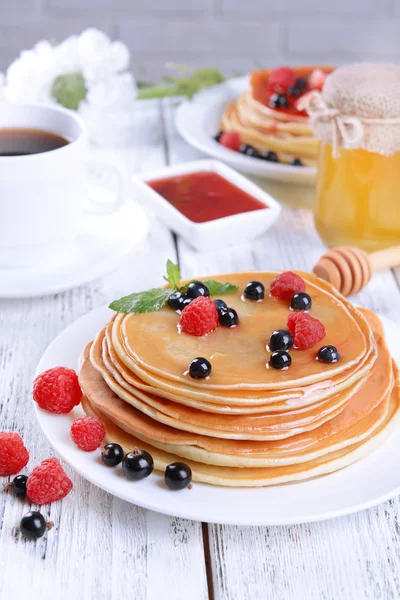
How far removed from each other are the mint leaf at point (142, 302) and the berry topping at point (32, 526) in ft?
1.52

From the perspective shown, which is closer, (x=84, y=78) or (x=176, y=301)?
(x=176, y=301)

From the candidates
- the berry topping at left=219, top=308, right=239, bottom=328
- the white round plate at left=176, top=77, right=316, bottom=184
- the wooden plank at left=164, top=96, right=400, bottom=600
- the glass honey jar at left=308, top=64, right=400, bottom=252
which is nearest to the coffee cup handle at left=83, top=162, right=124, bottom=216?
the white round plate at left=176, top=77, right=316, bottom=184

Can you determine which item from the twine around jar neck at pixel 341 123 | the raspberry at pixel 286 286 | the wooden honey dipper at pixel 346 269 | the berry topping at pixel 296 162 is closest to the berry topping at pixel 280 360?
the raspberry at pixel 286 286

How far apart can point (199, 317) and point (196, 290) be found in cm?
14

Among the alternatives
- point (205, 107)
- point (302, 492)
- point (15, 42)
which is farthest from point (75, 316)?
point (15, 42)

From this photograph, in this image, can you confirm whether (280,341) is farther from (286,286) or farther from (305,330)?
(286,286)

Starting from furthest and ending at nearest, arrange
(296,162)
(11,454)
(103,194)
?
1. (296,162)
2. (103,194)
3. (11,454)

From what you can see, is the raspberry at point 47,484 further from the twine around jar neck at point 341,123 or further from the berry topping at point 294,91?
the berry topping at point 294,91

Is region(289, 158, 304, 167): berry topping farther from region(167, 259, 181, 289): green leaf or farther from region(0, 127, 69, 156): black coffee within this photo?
region(167, 259, 181, 289): green leaf

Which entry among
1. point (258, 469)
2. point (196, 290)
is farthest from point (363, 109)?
point (258, 469)

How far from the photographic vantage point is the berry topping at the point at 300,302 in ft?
5.13

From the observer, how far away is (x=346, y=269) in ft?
6.29

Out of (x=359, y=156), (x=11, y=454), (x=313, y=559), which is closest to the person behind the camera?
(x=313, y=559)

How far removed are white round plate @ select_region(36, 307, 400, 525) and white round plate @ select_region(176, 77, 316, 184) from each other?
1.23 m
